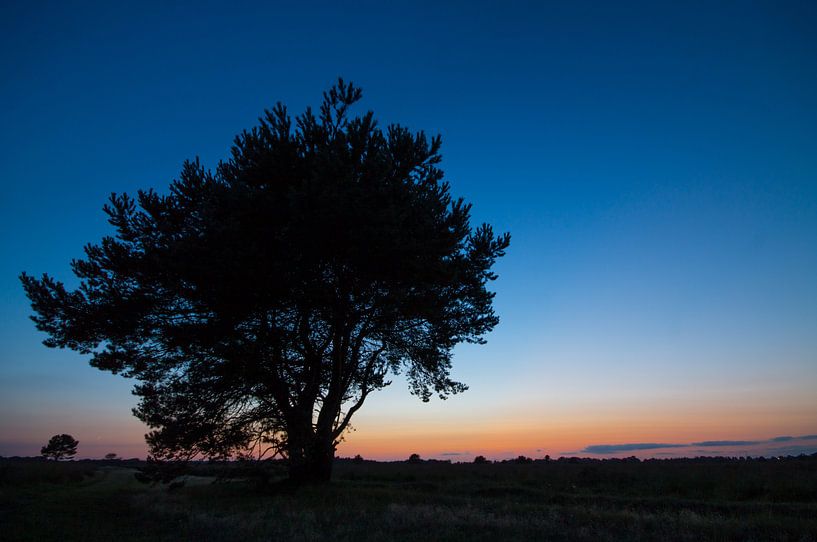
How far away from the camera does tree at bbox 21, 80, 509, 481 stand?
17.0m

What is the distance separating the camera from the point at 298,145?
19.1 meters

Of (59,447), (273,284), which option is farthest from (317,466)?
(59,447)

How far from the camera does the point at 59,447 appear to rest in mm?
→ 76625

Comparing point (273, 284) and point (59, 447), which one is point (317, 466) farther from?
point (59, 447)

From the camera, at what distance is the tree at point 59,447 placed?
76062mm

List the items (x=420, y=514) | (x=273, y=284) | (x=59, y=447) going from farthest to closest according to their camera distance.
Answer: (x=59, y=447) → (x=273, y=284) → (x=420, y=514)

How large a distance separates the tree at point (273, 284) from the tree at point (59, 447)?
73.2m

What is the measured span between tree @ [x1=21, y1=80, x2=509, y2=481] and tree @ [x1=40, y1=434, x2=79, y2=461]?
73156 mm

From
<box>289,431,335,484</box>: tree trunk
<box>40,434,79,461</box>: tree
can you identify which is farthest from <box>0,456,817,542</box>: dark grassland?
<box>40,434,79,461</box>: tree

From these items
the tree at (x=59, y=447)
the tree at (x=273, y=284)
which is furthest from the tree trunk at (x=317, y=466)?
the tree at (x=59, y=447)

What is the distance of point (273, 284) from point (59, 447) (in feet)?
263

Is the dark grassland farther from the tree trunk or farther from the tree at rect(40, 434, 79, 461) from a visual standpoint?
the tree at rect(40, 434, 79, 461)

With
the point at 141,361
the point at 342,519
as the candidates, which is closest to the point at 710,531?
the point at 342,519

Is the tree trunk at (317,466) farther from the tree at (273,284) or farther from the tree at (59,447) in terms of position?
the tree at (59,447)
